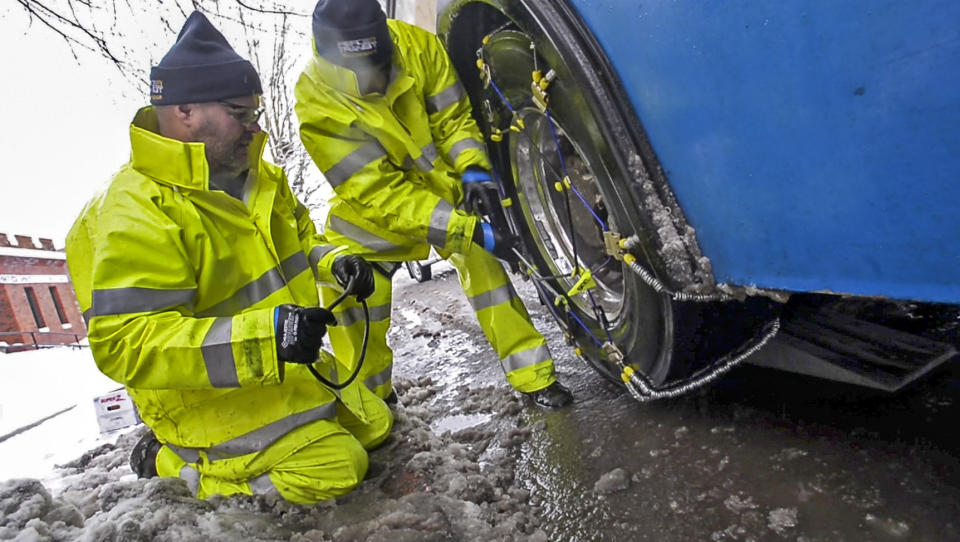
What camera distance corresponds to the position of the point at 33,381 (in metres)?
10.4

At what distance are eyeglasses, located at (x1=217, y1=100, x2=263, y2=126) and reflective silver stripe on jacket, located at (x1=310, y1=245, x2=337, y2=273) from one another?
58cm

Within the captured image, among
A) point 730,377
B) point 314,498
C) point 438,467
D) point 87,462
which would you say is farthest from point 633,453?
point 87,462

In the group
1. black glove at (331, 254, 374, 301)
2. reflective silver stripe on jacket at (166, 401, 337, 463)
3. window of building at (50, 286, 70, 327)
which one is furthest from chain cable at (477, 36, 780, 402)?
window of building at (50, 286, 70, 327)

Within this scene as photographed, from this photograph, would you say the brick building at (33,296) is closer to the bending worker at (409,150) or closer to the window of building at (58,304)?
the window of building at (58,304)

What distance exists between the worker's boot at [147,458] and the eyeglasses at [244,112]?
1191mm

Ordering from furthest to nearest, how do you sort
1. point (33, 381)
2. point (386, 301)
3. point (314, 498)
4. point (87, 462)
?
point (33, 381) → point (87, 462) → point (386, 301) → point (314, 498)

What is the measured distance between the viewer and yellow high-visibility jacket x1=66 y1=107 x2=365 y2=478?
4.71 feet

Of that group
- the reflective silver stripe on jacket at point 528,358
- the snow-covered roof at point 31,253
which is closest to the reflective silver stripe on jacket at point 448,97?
the reflective silver stripe on jacket at point 528,358

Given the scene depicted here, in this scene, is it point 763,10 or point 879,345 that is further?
point 879,345

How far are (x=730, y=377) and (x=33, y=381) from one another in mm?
12524

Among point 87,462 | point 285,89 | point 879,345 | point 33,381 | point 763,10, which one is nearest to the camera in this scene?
point 763,10

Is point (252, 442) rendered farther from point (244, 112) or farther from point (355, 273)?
point (244, 112)

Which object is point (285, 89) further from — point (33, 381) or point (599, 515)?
point (599, 515)

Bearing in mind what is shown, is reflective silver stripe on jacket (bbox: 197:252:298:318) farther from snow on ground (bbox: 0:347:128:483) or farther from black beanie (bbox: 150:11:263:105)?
snow on ground (bbox: 0:347:128:483)
